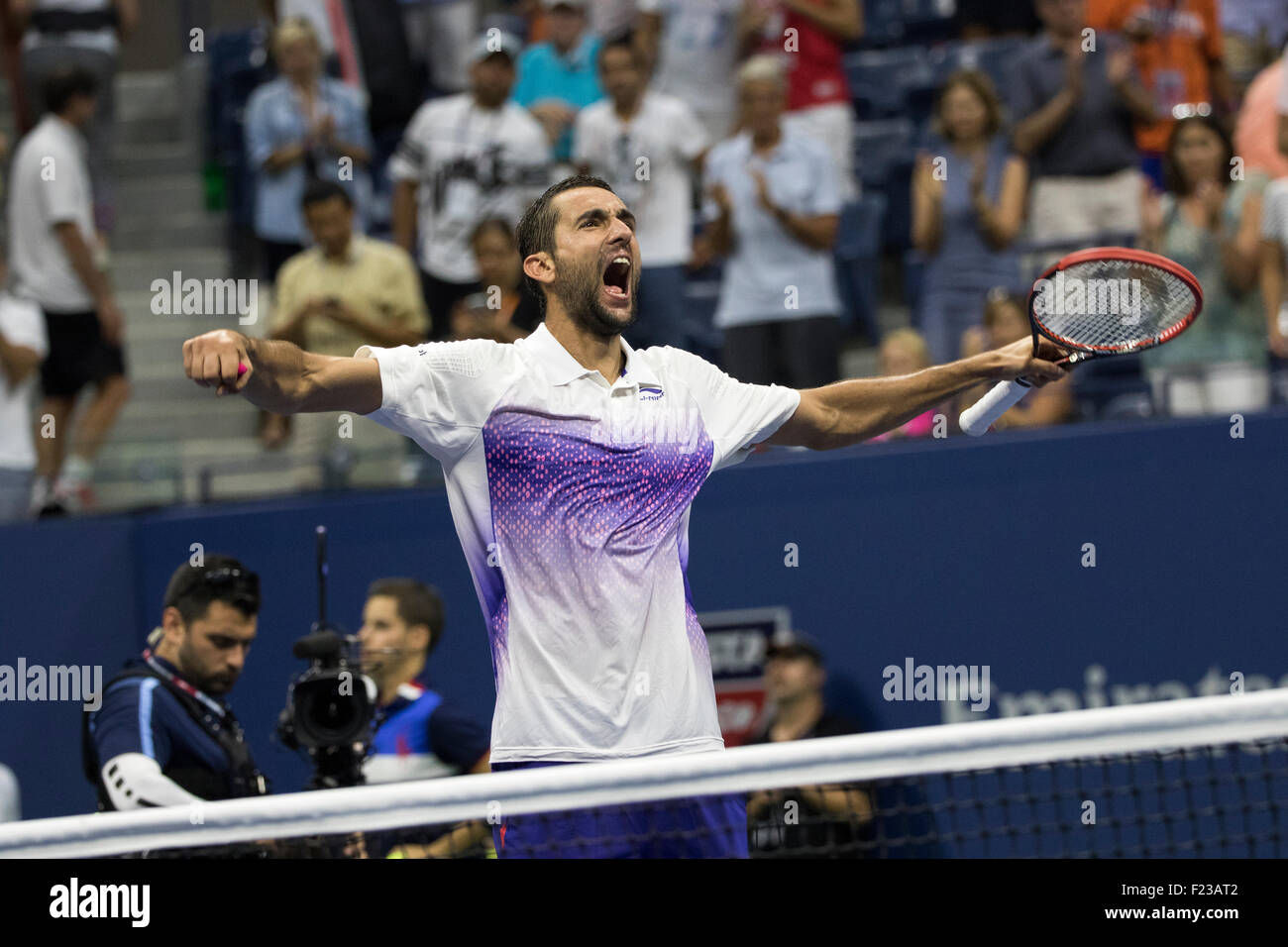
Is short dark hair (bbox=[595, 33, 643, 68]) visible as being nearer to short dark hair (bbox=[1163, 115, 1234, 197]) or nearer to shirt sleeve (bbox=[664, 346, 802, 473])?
short dark hair (bbox=[1163, 115, 1234, 197])

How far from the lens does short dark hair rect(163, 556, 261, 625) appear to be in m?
5.84

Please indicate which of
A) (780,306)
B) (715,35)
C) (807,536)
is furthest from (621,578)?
(715,35)

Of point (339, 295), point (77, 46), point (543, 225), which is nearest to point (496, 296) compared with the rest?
point (339, 295)

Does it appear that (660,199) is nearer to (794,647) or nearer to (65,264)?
(794,647)

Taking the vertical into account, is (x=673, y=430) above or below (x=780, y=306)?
below

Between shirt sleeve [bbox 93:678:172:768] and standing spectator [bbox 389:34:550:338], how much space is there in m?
3.24

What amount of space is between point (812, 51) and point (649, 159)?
1.13 m

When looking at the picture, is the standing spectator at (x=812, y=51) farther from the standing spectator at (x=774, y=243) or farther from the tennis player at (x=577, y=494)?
the tennis player at (x=577, y=494)

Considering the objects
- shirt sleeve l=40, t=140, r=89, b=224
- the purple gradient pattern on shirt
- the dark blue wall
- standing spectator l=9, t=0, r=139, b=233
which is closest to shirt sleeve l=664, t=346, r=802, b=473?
the purple gradient pattern on shirt

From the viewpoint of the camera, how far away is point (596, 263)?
13.8ft

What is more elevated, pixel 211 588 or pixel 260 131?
pixel 260 131

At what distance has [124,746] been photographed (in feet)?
18.0
